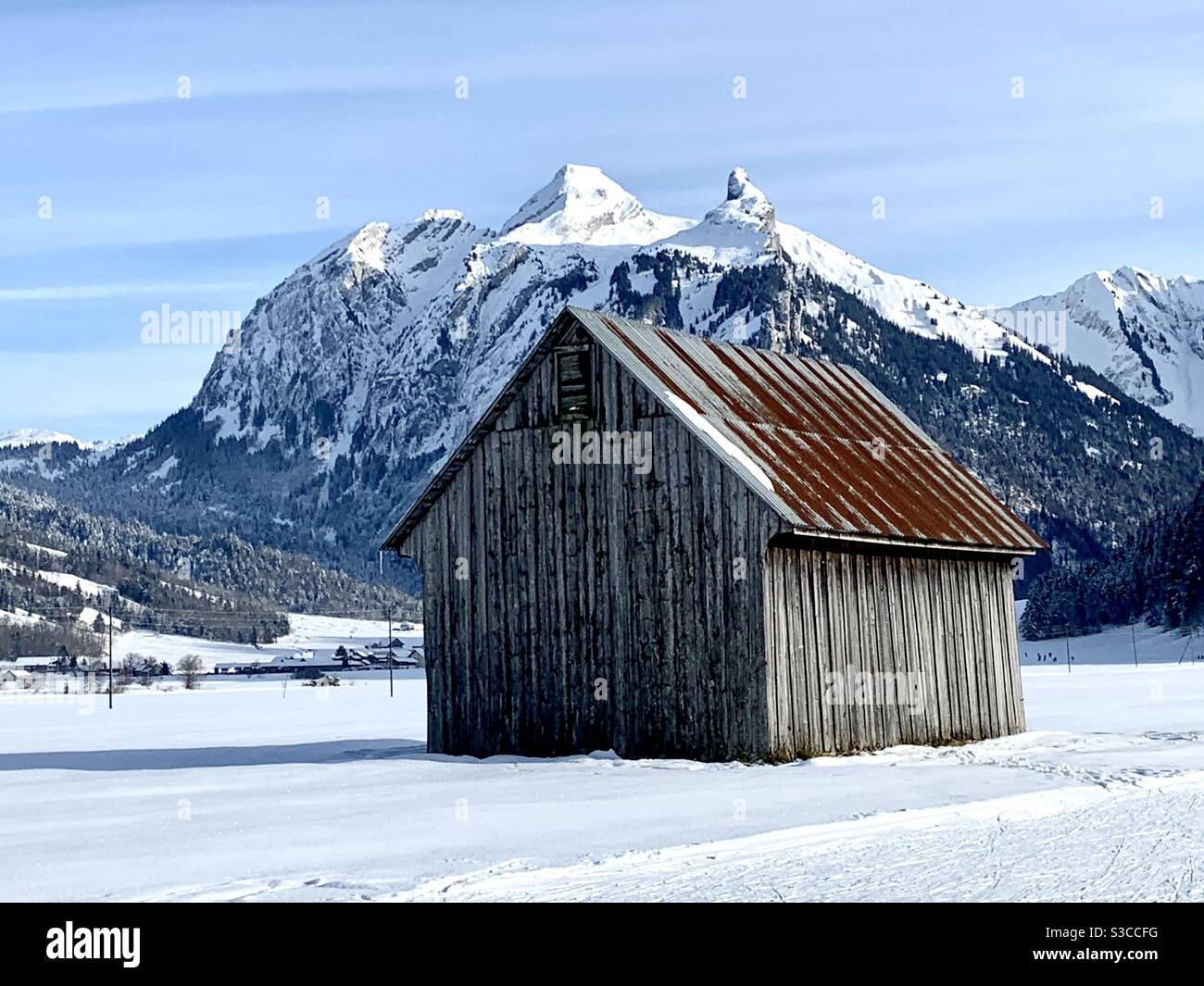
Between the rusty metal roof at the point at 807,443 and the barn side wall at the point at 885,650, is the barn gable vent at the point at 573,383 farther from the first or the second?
the barn side wall at the point at 885,650

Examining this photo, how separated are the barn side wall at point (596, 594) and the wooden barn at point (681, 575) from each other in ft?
0.11

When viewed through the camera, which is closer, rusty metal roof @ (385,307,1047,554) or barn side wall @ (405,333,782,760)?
barn side wall @ (405,333,782,760)

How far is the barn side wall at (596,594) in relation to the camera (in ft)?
79.4

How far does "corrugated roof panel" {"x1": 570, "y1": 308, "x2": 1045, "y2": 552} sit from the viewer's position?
2494 centimetres

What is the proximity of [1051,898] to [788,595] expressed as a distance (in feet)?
41.6

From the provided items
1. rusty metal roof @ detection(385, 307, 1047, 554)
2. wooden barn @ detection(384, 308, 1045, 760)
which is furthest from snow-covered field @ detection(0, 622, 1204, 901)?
rusty metal roof @ detection(385, 307, 1047, 554)

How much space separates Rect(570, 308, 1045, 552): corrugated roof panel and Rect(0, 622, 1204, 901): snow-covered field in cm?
372

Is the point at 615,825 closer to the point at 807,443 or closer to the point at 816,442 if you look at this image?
the point at 807,443

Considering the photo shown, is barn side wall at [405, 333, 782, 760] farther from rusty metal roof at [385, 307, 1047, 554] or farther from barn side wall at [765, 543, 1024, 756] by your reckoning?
barn side wall at [765, 543, 1024, 756]

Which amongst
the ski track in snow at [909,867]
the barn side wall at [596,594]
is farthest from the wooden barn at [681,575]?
the ski track in snow at [909,867]

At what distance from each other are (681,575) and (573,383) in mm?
3796

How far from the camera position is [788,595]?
2439 centimetres
